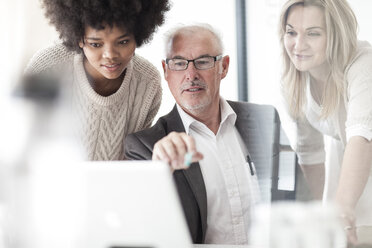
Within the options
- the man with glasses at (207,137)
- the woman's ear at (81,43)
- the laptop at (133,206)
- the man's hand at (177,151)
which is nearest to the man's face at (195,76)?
the man with glasses at (207,137)

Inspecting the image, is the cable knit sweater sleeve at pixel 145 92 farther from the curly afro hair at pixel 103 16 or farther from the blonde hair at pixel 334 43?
the blonde hair at pixel 334 43

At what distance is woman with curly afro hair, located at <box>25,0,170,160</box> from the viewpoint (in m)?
1.36

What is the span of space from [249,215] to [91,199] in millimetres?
469

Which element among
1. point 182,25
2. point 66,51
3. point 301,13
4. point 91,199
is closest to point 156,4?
point 182,25

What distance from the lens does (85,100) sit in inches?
57.7

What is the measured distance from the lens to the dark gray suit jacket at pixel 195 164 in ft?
4.43

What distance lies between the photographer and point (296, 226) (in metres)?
1.17

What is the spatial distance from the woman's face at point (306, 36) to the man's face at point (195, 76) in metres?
0.19

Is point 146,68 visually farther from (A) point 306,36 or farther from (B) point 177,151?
(A) point 306,36

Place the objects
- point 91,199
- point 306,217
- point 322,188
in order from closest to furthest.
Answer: point 91,199 < point 306,217 < point 322,188

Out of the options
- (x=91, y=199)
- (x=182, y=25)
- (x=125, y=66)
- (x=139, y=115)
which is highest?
(x=182, y=25)

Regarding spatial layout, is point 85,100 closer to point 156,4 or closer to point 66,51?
point 66,51

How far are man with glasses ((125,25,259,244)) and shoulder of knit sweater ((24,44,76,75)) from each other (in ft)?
0.96

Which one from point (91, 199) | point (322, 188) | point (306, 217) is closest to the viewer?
point (91, 199)
